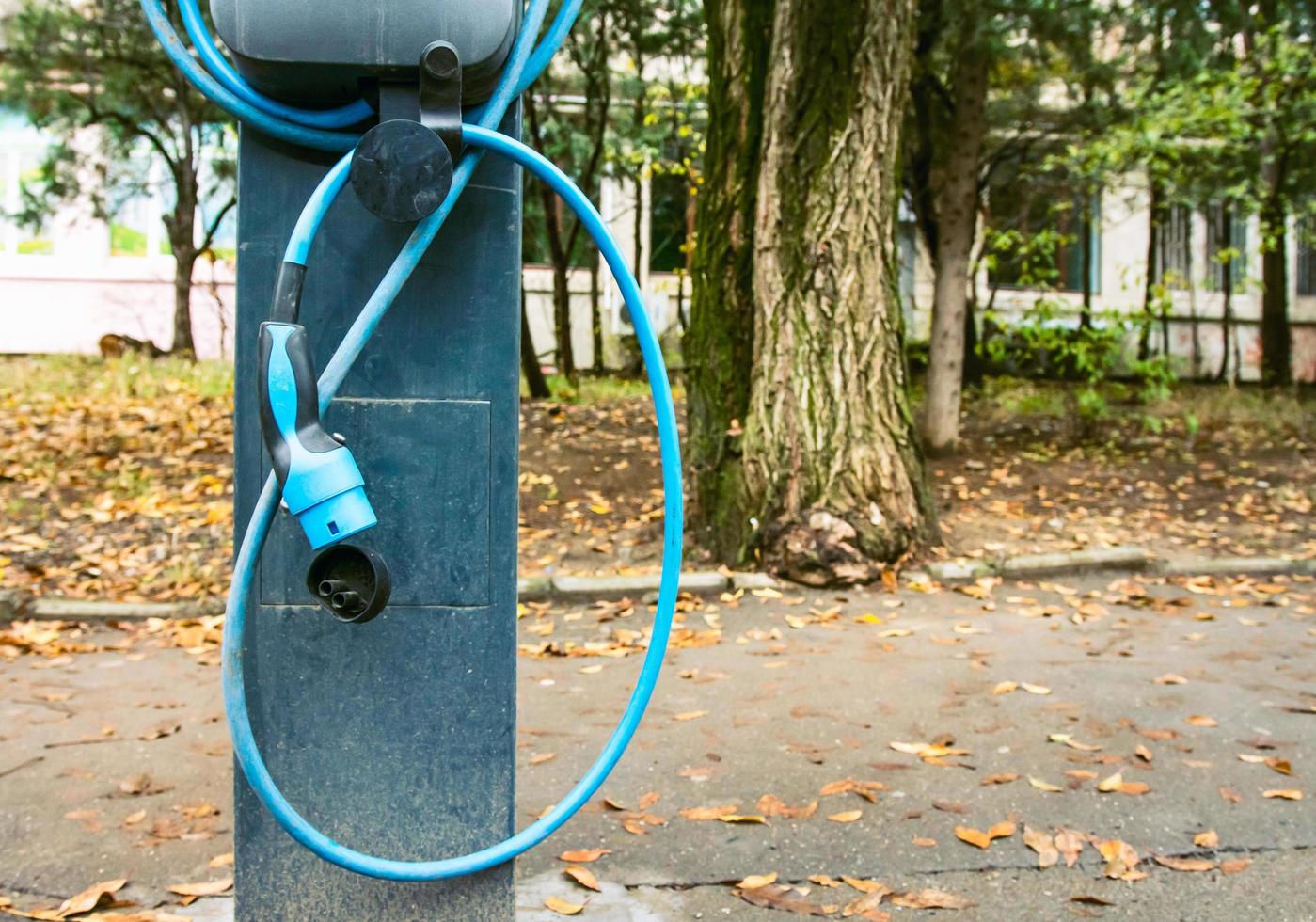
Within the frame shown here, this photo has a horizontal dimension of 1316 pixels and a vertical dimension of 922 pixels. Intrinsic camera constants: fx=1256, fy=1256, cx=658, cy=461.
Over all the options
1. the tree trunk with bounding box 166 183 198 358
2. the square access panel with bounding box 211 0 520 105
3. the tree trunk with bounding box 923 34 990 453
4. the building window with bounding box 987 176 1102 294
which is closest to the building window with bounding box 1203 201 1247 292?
the building window with bounding box 987 176 1102 294

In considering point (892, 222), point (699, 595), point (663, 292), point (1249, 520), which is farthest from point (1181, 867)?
point (663, 292)

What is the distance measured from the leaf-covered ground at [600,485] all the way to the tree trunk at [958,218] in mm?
751

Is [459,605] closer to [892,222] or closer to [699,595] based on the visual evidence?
[699,595]

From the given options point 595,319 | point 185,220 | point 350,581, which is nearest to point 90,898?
point 350,581

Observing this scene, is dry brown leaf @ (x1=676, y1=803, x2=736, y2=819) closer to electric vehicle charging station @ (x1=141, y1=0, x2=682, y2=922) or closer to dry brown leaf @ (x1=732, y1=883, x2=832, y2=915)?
dry brown leaf @ (x1=732, y1=883, x2=832, y2=915)

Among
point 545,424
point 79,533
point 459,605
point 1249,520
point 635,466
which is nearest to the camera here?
point 459,605

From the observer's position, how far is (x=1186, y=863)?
294 centimetres

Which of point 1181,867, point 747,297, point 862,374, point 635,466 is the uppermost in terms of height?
point 747,297

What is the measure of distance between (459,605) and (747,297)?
4.35 metres

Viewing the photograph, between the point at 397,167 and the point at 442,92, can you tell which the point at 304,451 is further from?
the point at 442,92

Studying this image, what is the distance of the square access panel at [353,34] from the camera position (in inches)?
76.0

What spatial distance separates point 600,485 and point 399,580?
5.63 meters

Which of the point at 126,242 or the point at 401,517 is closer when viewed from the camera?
the point at 401,517

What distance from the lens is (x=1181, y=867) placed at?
292 centimetres
